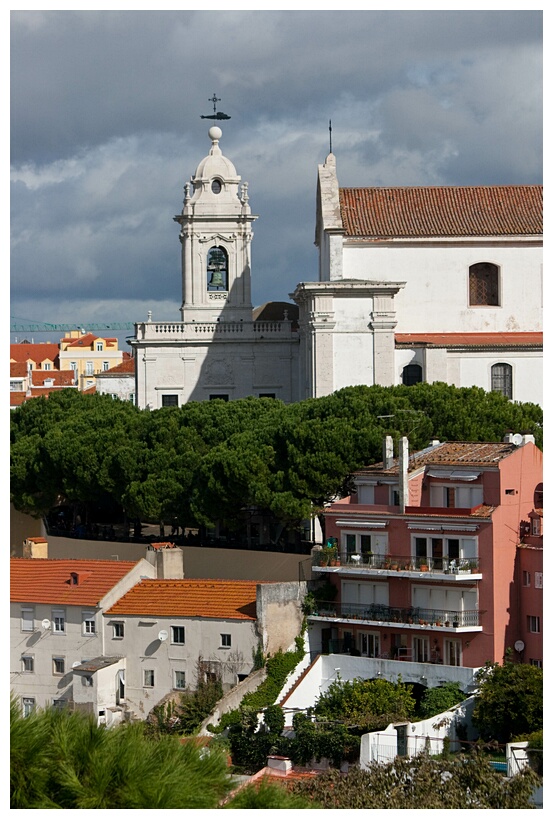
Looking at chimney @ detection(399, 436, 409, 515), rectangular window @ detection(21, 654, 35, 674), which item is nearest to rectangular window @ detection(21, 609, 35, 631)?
rectangular window @ detection(21, 654, 35, 674)

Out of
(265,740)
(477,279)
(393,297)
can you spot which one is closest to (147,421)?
(393,297)

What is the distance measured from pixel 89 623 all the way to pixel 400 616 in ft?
27.0

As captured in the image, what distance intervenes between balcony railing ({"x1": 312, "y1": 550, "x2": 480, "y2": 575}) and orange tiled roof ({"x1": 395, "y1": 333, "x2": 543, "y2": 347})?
19.3 meters

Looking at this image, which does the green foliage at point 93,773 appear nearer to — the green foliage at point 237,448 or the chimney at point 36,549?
the green foliage at point 237,448

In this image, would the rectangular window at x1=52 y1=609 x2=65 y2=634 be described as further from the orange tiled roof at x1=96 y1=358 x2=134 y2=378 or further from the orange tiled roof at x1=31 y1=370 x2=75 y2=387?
the orange tiled roof at x1=31 y1=370 x2=75 y2=387

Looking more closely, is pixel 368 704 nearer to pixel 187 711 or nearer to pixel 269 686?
pixel 269 686

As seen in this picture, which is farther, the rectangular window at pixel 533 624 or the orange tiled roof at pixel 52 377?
the orange tiled roof at pixel 52 377

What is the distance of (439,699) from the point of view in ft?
121

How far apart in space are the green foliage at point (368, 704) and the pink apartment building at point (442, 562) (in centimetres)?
191

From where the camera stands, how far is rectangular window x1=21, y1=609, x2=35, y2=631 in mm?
44125

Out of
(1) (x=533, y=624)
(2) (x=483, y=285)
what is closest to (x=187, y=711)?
(1) (x=533, y=624)

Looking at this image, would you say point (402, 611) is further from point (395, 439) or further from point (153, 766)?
point (153, 766)

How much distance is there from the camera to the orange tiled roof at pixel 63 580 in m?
43.8

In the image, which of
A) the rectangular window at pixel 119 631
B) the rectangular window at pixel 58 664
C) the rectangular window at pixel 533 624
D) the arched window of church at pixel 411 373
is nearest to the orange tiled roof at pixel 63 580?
the rectangular window at pixel 119 631
